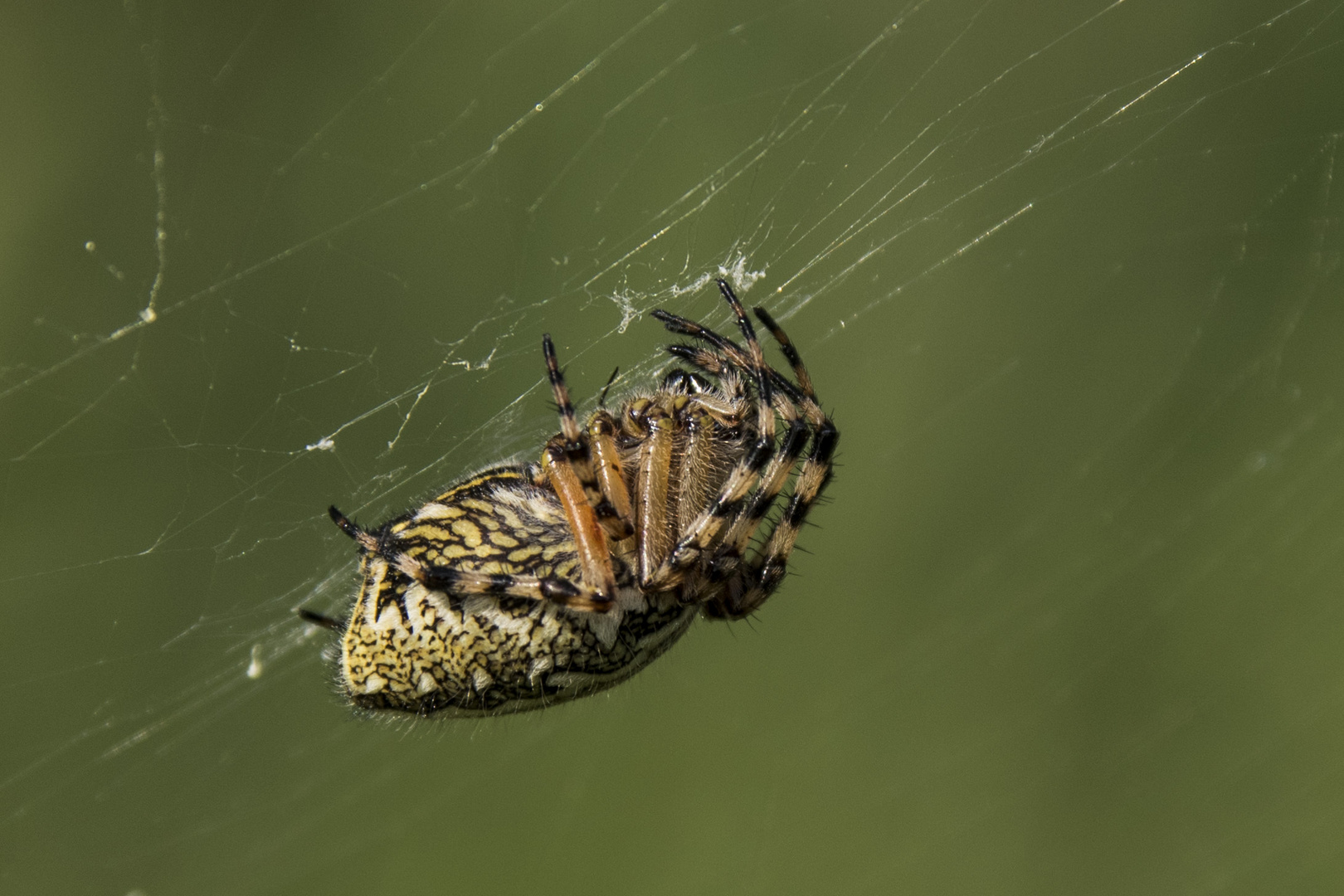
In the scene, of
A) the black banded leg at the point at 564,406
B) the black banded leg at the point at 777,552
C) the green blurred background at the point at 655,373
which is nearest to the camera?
the black banded leg at the point at 564,406

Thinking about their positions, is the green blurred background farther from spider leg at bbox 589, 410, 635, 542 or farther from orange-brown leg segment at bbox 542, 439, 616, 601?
orange-brown leg segment at bbox 542, 439, 616, 601

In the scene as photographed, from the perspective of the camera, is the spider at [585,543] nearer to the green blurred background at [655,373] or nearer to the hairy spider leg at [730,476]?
the hairy spider leg at [730,476]

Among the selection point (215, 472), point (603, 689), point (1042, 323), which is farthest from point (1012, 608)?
point (215, 472)

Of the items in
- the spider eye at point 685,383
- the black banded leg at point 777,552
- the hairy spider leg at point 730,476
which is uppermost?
the spider eye at point 685,383

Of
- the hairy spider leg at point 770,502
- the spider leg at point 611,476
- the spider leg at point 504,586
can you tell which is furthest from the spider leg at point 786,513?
the spider leg at point 504,586

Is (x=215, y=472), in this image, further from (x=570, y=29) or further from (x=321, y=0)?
(x=570, y=29)

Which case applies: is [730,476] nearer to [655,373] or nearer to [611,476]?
[611,476]

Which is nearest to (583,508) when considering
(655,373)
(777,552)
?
(777,552)
